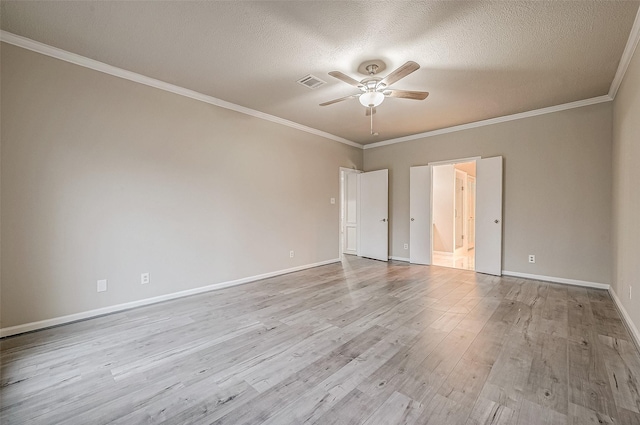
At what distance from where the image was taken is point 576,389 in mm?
1732

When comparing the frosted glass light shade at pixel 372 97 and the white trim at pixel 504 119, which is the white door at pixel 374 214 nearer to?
the white trim at pixel 504 119

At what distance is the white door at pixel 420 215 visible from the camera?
5.54 meters

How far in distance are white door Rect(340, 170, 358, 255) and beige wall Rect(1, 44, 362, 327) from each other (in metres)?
2.64

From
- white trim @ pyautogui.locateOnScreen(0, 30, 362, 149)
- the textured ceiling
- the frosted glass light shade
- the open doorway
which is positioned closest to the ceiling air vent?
the textured ceiling

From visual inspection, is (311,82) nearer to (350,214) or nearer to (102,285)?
(102,285)

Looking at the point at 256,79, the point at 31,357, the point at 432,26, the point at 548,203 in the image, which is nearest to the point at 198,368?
the point at 31,357

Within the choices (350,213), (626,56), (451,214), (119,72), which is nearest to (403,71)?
(626,56)

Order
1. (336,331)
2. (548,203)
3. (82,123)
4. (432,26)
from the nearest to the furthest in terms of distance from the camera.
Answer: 1. (432,26)
2. (336,331)
3. (82,123)
4. (548,203)

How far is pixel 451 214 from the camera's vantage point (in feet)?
23.5

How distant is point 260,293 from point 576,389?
124 inches

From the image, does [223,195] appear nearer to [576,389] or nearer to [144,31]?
[144,31]

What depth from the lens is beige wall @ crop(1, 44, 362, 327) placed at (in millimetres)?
2502

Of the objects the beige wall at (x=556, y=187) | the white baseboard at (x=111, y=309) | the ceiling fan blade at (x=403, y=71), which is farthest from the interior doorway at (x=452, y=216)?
the white baseboard at (x=111, y=309)

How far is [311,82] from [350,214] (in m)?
4.20
